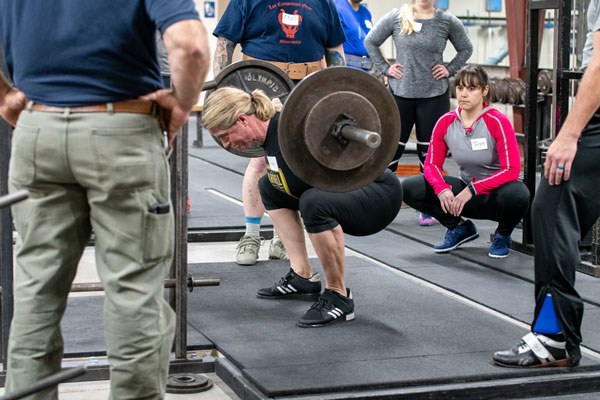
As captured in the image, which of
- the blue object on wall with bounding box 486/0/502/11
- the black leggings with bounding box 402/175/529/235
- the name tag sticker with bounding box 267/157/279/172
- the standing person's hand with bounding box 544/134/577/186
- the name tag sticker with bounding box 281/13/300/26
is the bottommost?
the black leggings with bounding box 402/175/529/235

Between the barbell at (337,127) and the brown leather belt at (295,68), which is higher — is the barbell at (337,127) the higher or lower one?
the lower one

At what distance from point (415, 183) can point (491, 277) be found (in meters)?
0.79

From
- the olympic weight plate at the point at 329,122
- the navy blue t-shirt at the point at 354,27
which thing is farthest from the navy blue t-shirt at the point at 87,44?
the navy blue t-shirt at the point at 354,27

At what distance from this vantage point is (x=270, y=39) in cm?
463

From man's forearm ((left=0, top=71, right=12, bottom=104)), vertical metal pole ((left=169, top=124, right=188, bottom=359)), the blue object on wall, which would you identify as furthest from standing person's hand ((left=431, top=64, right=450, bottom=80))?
the blue object on wall

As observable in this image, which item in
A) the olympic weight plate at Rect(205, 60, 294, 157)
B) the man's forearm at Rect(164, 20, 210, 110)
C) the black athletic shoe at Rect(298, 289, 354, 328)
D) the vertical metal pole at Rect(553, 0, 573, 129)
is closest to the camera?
the man's forearm at Rect(164, 20, 210, 110)

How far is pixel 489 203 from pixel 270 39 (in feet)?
4.17

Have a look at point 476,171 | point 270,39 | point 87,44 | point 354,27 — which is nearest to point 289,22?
point 270,39

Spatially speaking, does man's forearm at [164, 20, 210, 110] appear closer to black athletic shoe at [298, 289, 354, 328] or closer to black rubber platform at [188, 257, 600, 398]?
black rubber platform at [188, 257, 600, 398]

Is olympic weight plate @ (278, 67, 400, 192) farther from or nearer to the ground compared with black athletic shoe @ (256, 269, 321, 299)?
farther from the ground

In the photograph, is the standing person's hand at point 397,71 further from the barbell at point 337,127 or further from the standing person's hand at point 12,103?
the standing person's hand at point 12,103

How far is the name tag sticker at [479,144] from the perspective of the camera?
477 centimetres

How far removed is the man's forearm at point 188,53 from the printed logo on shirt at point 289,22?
248 centimetres

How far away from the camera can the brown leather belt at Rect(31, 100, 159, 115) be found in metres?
2.16
